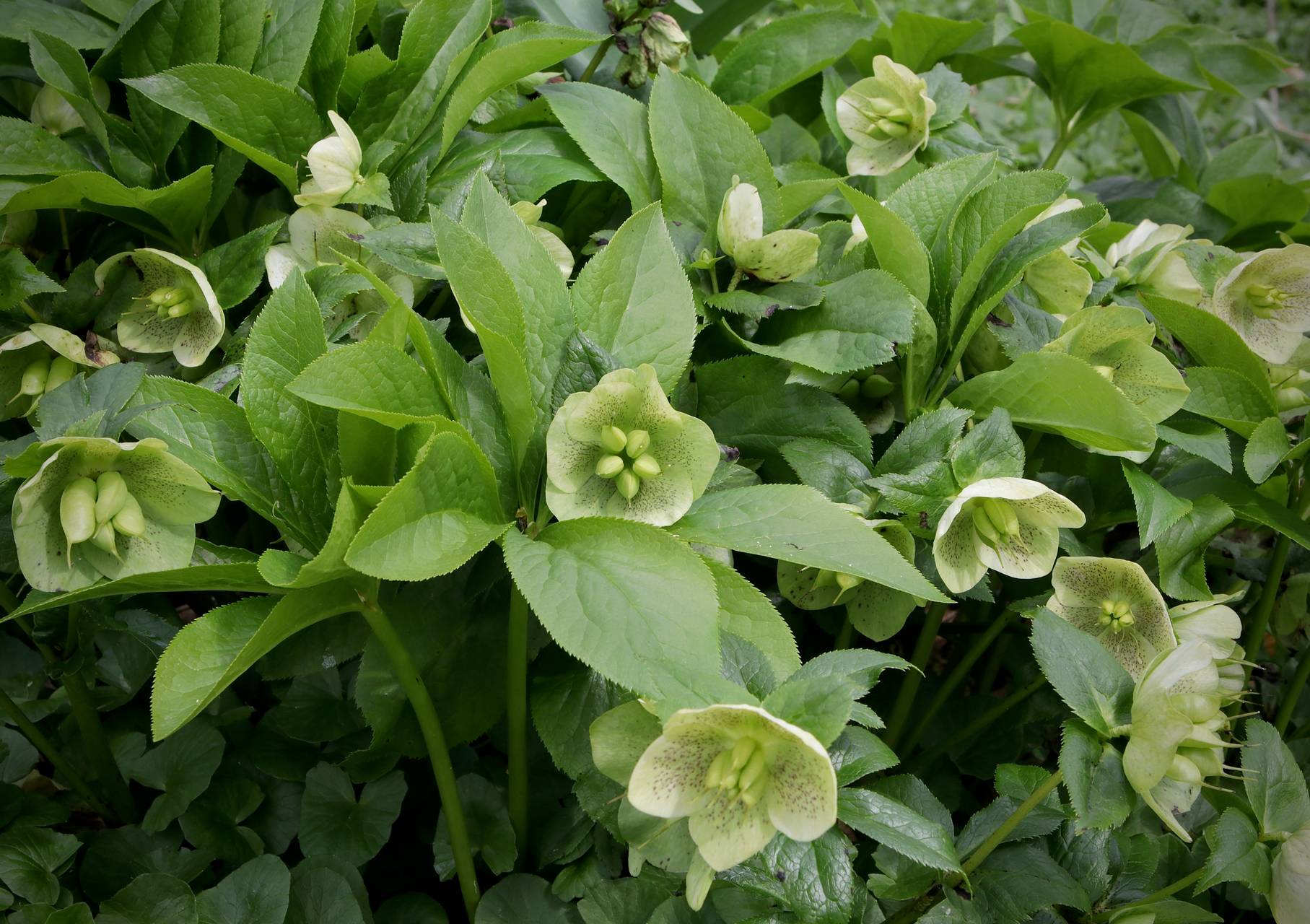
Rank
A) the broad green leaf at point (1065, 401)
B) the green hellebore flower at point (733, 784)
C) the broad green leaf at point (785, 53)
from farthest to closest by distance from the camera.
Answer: the broad green leaf at point (785, 53), the broad green leaf at point (1065, 401), the green hellebore flower at point (733, 784)

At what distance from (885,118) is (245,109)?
24.5 inches

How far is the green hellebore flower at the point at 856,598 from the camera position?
823 mm

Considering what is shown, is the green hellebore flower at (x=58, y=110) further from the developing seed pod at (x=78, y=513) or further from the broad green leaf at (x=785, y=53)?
the broad green leaf at (x=785, y=53)

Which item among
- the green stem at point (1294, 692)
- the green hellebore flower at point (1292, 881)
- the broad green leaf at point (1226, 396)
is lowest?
the green stem at point (1294, 692)

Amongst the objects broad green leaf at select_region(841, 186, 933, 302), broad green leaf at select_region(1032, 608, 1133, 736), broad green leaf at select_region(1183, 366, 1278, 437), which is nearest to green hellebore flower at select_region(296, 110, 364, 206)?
broad green leaf at select_region(841, 186, 933, 302)

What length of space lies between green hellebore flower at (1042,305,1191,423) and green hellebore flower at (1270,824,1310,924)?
0.35m

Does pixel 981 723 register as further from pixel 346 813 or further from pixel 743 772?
pixel 346 813

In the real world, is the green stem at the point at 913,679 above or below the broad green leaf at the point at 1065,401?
below

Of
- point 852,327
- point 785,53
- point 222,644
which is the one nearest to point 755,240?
point 852,327

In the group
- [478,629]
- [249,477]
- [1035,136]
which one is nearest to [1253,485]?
[478,629]

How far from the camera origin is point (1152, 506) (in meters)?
0.83

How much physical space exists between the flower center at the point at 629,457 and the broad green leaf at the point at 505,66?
1.34 feet

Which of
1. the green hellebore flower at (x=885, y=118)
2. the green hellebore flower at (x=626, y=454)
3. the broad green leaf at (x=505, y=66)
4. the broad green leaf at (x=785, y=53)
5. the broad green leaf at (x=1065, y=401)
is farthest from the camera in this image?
the broad green leaf at (x=785, y=53)

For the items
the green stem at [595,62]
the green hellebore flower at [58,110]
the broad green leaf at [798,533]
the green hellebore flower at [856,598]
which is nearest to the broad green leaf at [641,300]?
the broad green leaf at [798,533]
